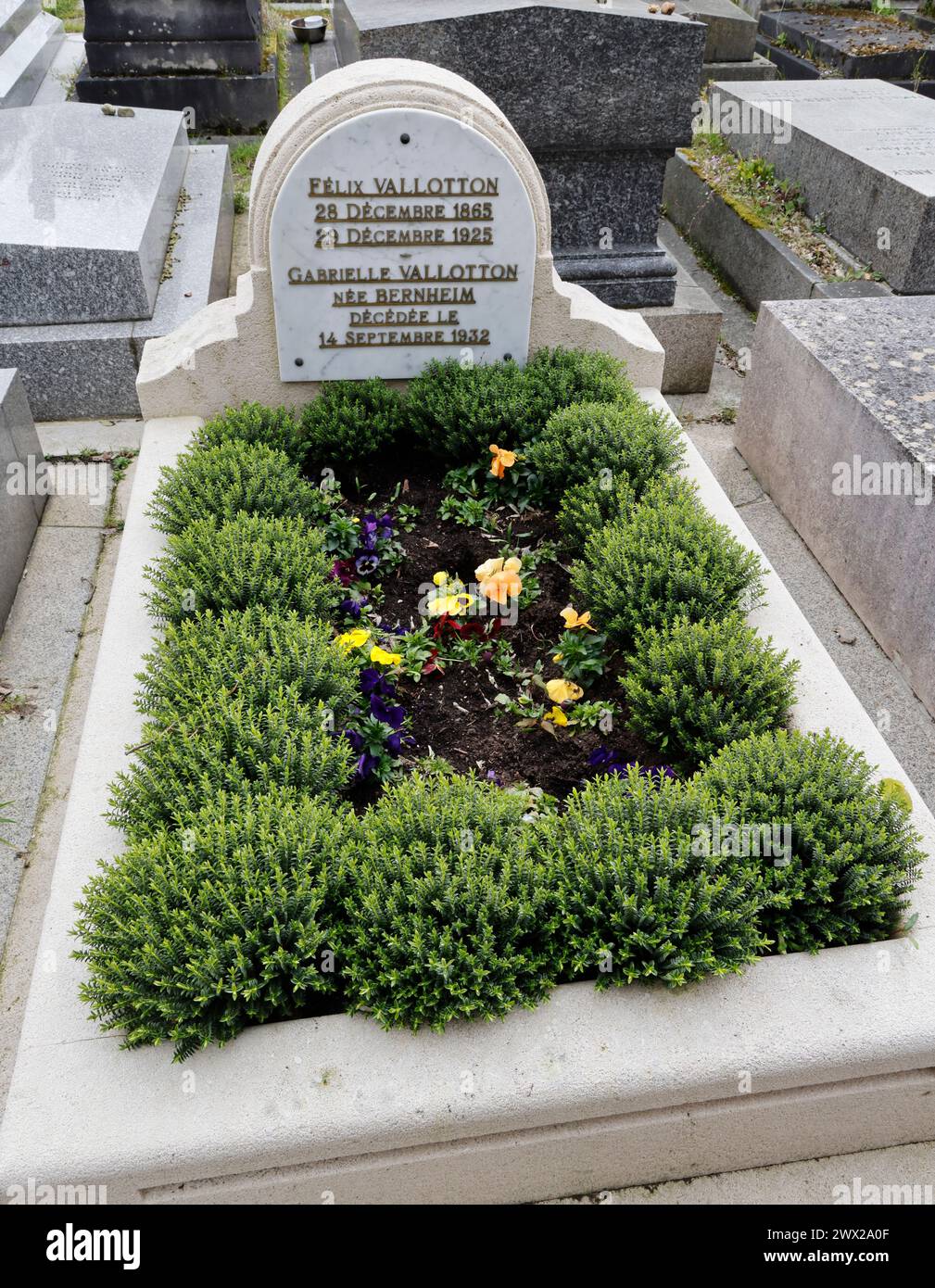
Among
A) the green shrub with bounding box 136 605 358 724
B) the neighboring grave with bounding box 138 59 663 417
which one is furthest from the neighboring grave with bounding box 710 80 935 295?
the green shrub with bounding box 136 605 358 724

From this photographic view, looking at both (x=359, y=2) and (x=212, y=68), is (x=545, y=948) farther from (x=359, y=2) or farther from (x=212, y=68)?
(x=212, y=68)

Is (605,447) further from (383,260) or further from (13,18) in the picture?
(13,18)

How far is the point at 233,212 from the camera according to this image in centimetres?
877

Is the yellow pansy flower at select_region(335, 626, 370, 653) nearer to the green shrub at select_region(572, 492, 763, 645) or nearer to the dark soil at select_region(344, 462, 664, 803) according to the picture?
the dark soil at select_region(344, 462, 664, 803)

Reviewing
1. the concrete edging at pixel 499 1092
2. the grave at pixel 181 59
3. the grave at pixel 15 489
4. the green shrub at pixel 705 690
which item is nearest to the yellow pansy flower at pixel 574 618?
the green shrub at pixel 705 690

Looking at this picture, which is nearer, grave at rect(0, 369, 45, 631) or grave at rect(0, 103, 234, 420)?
grave at rect(0, 369, 45, 631)

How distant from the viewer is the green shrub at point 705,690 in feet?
10.5

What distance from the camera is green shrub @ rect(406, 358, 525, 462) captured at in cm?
456

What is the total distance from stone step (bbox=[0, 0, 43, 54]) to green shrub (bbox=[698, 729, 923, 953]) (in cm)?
1026

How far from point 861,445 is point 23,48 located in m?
9.41

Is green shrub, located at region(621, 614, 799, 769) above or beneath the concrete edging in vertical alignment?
above

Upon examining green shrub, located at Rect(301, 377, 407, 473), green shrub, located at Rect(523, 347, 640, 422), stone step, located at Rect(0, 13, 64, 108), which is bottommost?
green shrub, located at Rect(301, 377, 407, 473)

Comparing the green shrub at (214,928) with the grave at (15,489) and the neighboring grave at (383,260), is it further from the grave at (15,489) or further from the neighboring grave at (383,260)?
the neighboring grave at (383,260)

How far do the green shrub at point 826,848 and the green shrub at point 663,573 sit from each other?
771 millimetres
